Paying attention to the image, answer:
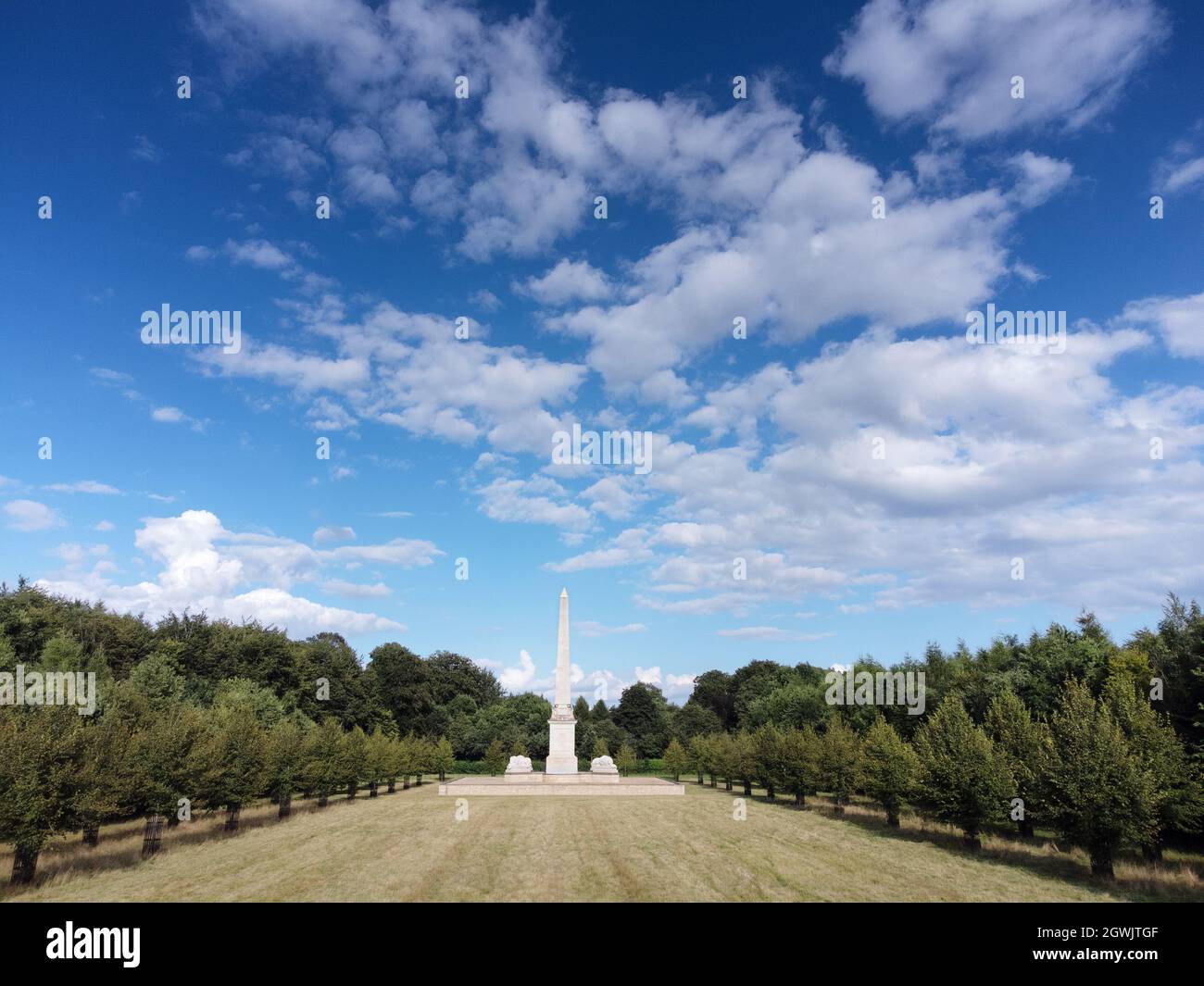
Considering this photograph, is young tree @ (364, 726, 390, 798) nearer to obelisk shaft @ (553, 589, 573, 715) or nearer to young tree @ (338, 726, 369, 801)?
young tree @ (338, 726, 369, 801)

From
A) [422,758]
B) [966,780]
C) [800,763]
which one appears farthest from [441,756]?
[966,780]

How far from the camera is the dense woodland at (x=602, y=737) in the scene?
86.5 feet

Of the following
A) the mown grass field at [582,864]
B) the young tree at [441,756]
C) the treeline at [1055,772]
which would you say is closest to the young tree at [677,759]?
the young tree at [441,756]

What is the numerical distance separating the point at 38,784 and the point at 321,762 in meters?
27.5

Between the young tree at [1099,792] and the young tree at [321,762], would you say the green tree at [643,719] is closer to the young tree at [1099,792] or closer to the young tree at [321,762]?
the young tree at [321,762]

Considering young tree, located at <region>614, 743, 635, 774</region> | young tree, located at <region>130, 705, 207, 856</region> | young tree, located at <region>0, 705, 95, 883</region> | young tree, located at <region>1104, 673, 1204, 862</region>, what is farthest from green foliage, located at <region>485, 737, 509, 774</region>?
young tree, located at <region>1104, 673, 1204, 862</region>

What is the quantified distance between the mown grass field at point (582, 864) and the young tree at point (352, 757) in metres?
9.64

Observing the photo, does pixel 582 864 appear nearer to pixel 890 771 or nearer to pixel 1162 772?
pixel 890 771

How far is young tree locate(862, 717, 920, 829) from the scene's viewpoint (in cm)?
4025

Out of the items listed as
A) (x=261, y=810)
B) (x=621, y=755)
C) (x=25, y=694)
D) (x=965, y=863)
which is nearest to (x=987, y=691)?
(x=965, y=863)

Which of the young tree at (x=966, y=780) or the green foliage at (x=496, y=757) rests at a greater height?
the young tree at (x=966, y=780)

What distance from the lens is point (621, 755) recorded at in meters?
88.1

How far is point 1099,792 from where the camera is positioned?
2597 centimetres

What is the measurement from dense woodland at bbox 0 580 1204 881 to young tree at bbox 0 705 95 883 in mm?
73
